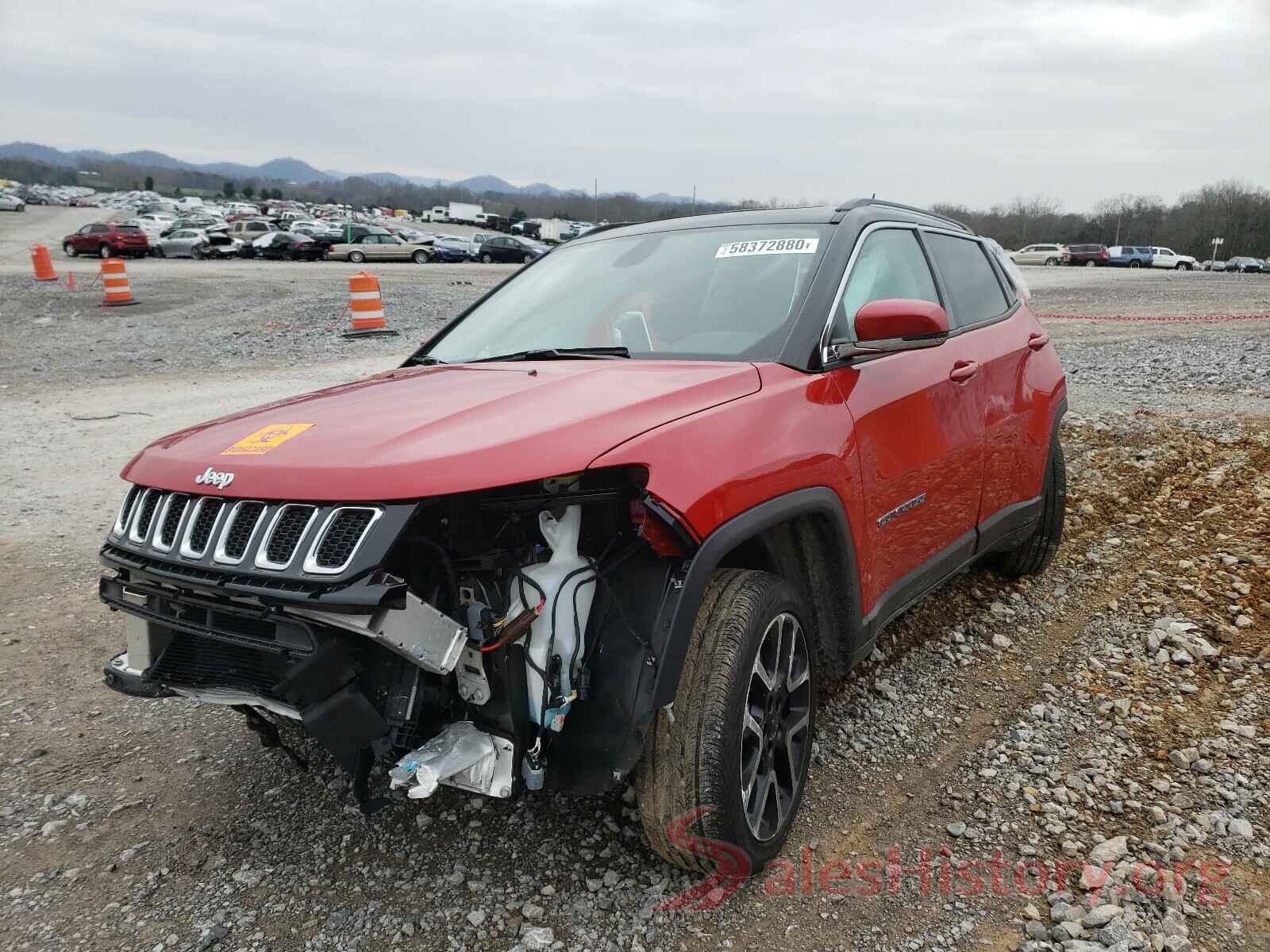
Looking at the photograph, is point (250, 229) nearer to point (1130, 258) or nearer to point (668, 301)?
point (668, 301)

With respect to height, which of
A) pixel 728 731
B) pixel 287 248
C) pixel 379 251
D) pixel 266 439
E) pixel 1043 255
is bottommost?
pixel 728 731

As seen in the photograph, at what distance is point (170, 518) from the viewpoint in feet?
7.29

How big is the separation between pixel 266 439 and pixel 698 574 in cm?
113

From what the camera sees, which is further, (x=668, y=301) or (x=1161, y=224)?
(x=1161, y=224)

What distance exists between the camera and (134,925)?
238cm

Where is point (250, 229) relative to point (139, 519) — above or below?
above

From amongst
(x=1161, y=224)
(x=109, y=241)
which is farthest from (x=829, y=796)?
(x=1161, y=224)

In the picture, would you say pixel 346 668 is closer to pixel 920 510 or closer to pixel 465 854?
pixel 465 854

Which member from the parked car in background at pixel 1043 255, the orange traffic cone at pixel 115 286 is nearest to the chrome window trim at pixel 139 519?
the orange traffic cone at pixel 115 286

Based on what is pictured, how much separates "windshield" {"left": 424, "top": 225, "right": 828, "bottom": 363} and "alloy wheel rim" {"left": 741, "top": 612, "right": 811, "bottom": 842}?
877 mm

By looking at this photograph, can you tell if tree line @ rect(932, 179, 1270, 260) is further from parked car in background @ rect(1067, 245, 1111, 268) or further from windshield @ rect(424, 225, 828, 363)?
windshield @ rect(424, 225, 828, 363)

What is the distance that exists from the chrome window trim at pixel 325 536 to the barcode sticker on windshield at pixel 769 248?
5.97 feet

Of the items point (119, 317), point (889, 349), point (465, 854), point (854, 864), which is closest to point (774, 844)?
point (854, 864)

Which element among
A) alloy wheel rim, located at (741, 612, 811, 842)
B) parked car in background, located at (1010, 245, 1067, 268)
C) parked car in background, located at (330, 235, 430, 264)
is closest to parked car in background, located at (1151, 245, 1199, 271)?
parked car in background, located at (1010, 245, 1067, 268)
